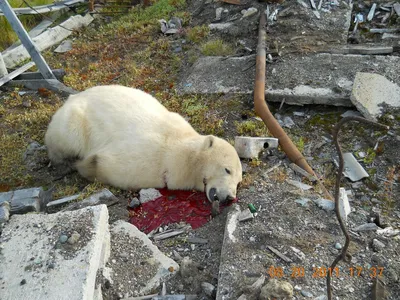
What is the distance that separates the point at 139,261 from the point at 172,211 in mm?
1074

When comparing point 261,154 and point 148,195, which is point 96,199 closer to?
point 148,195

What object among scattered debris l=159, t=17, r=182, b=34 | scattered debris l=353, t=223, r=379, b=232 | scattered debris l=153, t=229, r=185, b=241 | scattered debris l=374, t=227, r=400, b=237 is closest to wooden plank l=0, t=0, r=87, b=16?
scattered debris l=159, t=17, r=182, b=34

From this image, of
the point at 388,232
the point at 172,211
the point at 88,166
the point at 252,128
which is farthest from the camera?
the point at 252,128

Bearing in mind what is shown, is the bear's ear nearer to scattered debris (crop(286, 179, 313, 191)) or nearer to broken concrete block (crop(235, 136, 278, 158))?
broken concrete block (crop(235, 136, 278, 158))

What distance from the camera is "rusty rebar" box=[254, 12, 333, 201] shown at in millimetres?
5786

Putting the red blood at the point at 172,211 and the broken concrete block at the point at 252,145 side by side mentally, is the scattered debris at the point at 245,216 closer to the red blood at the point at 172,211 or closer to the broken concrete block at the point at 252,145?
the red blood at the point at 172,211

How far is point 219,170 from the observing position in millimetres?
5207

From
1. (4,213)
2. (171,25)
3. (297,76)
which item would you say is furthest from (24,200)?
(171,25)

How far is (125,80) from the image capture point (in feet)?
28.2

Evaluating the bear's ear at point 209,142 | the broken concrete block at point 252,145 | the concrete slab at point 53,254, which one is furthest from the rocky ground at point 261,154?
the bear's ear at point 209,142

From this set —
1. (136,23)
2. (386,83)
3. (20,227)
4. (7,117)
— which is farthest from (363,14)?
(20,227)

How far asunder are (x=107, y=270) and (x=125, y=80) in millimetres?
5137

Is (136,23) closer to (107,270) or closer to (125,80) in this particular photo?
(125,80)

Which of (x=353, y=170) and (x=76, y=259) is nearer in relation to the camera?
(x=76, y=259)
